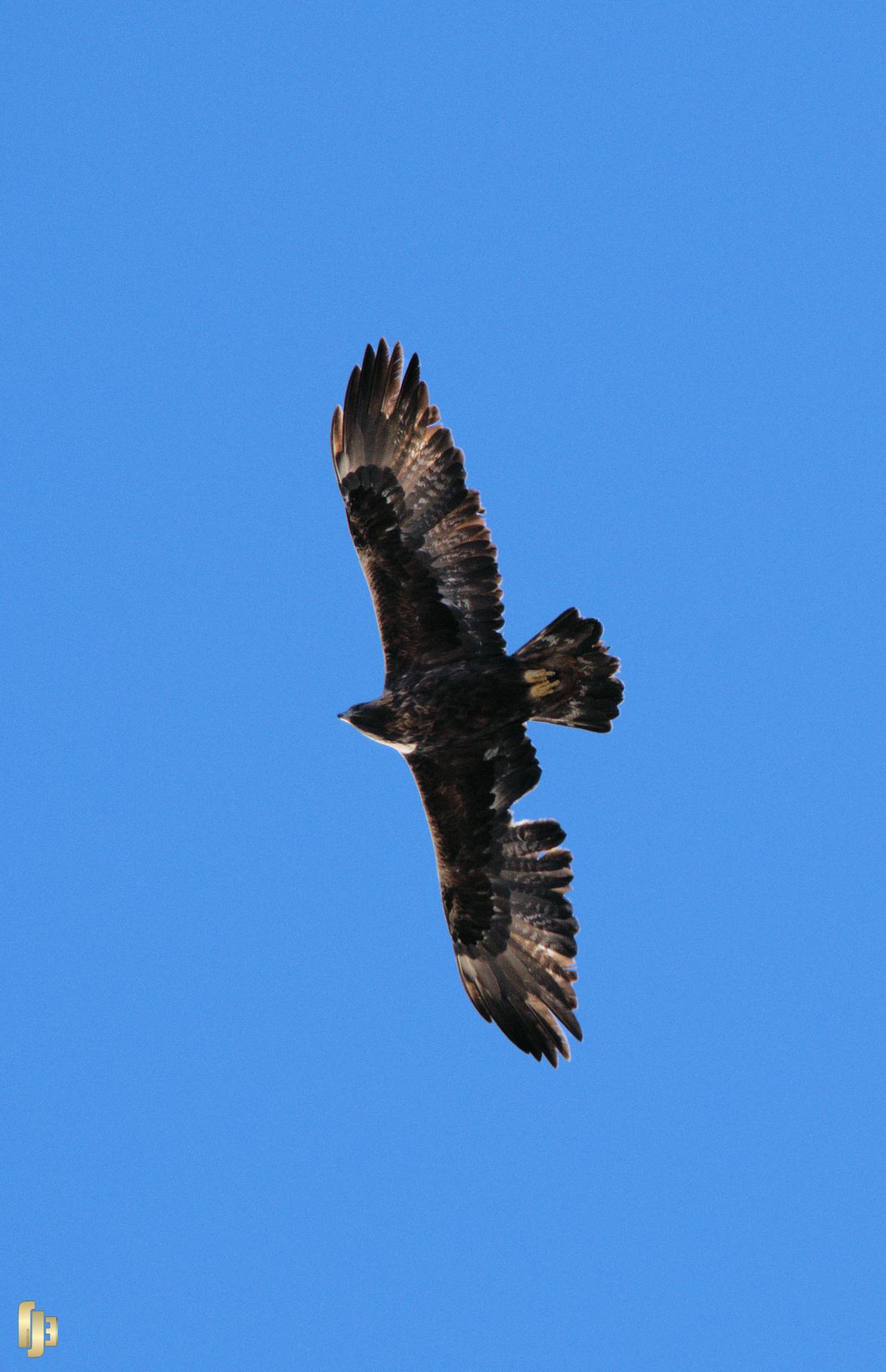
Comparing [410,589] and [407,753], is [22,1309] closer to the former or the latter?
[407,753]

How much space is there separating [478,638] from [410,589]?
59 cm

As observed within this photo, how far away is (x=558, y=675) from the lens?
14.1 meters

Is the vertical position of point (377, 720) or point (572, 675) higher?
point (572, 675)

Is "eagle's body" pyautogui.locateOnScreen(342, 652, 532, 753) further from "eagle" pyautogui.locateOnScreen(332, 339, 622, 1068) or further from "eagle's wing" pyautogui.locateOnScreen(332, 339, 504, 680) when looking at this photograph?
"eagle's wing" pyautogui.locateOnScreen(332, 339, 504, 680)

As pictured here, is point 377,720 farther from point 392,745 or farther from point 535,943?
point 535,943

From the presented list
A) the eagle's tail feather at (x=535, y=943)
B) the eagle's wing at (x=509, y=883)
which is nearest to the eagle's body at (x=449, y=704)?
the eagle's wing at (x=509, y=883)

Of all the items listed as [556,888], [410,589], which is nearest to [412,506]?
[410,589]

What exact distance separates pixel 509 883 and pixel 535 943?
1.56ft

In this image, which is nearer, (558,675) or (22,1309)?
(558,675)

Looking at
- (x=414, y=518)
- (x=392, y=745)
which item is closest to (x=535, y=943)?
(x=392, y=745)

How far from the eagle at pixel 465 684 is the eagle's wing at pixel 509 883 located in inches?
0.4

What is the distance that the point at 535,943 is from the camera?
49.3ft

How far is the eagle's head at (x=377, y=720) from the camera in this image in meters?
14.3

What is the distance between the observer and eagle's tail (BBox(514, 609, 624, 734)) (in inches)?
547
